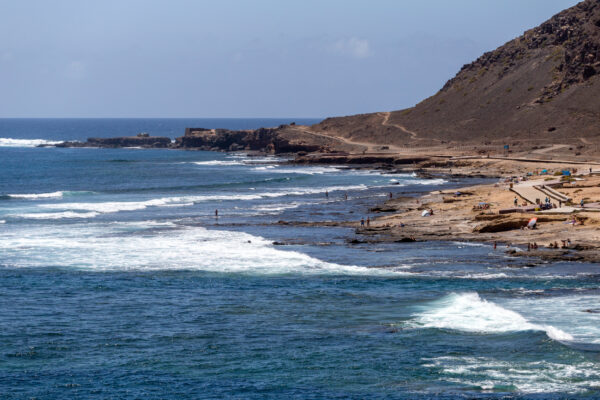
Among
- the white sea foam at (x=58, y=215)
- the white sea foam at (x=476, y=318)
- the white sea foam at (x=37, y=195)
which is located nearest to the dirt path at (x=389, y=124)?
the white sea foam at (x=37, y=195)

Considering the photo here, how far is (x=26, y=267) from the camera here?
141ft

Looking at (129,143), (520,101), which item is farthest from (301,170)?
(129,143)

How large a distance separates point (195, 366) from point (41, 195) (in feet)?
198

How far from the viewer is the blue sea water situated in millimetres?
25234

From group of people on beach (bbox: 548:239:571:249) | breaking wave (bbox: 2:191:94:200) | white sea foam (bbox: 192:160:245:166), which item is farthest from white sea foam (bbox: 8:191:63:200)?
group of people on beach (bbox: 548:239:571:249)

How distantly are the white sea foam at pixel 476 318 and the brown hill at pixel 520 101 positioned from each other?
77.4 metres

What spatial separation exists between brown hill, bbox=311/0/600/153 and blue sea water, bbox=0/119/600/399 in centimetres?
6988

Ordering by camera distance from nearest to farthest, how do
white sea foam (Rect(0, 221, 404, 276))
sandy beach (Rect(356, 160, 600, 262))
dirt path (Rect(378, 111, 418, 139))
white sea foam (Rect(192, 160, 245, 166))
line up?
white sea foam (Rect(0, 221, 404, 276)) < sandy beach (Rect(356, 160, 600, 262)) < white sea foam (Rect(192, 160, 245, 166)) < dirt path (Rect(378, 111, 418, 139))

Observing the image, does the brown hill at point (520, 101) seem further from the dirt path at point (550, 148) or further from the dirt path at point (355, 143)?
the dirt path at point (550, 148)

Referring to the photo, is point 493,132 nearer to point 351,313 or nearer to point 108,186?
point 108,186

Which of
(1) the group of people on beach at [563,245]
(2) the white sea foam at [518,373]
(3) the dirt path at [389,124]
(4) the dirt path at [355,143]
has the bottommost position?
(2) the white sea foam at [518,373]

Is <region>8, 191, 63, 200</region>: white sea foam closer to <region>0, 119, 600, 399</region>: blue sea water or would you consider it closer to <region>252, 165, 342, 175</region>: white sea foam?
<region>0, 119, 600, 399</region>: blue sea water

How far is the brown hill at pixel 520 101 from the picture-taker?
123 m

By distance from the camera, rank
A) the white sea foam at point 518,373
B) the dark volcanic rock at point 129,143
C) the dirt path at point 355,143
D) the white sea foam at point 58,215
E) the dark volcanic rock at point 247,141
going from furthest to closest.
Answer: the dark volcanic rock at point 129,143 → the dark volcanic rock at point 247,141 → the dirt path at point 355,143 → the white sea foam at point 58,215 → the white sea foam at point 518,373
